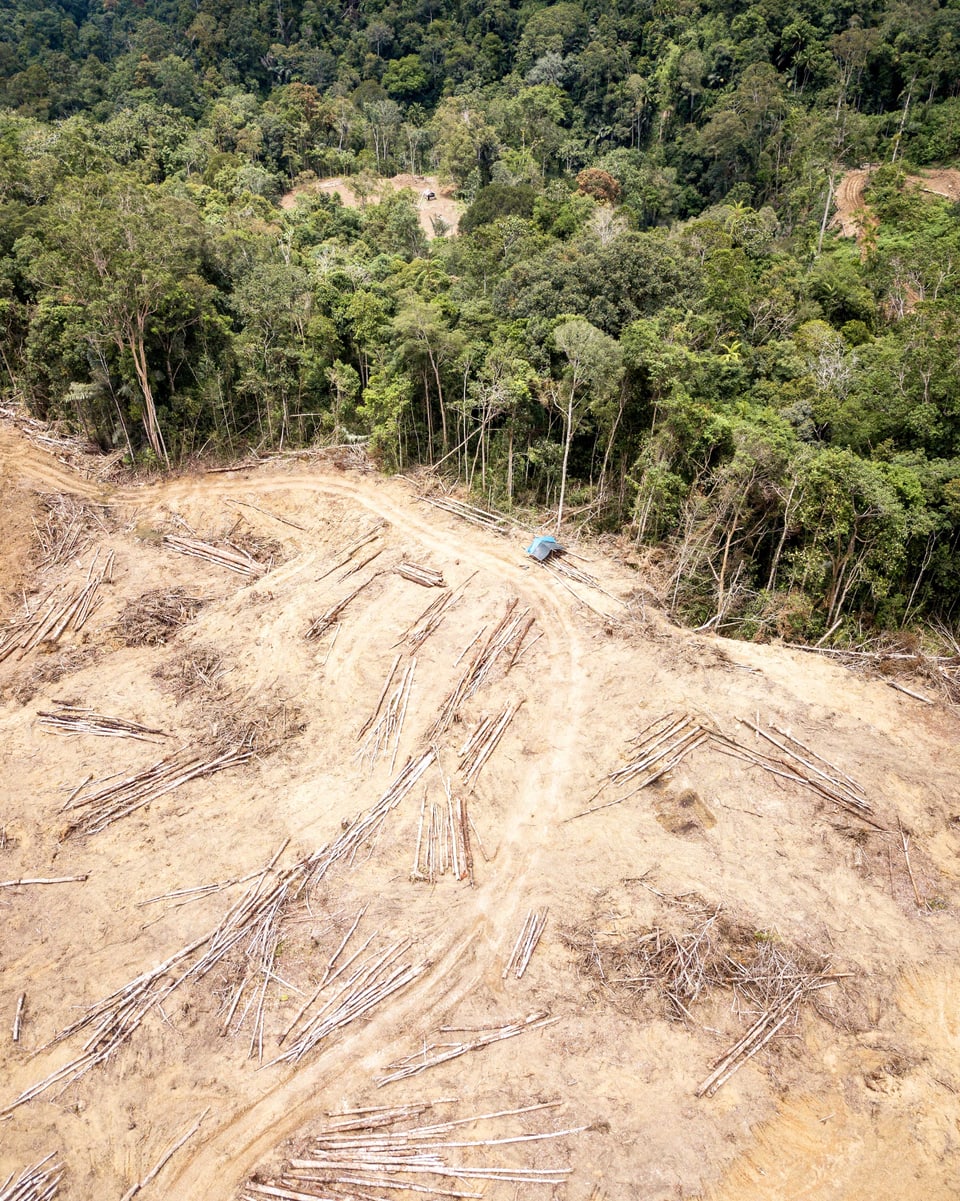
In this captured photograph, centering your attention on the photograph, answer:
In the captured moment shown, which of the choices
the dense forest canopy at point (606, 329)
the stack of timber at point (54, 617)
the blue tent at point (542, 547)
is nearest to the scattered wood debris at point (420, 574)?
the blue tent at point (542, 547)

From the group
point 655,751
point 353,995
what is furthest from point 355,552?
point 353,995

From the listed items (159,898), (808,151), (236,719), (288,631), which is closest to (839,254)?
(808,151)

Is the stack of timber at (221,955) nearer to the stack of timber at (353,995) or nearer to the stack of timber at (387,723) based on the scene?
the stack of timber at (353,995)

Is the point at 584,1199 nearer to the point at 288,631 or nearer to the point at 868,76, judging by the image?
the point at 288,631

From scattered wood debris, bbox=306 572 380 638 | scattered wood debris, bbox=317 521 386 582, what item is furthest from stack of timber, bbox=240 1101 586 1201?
scattered wood debris, bbox=317 521 386 582

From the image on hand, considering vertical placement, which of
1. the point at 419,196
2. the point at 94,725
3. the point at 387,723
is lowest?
the point at 94,725

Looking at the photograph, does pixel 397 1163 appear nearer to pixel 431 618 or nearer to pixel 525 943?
pixel 525 943
